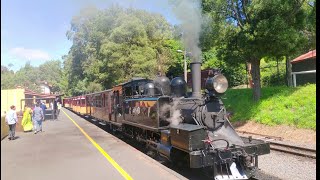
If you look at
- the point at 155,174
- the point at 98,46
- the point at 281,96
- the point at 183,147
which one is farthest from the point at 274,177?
the point at 98,46

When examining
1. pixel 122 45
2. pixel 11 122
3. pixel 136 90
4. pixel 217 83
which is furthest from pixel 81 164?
pixel 122 45

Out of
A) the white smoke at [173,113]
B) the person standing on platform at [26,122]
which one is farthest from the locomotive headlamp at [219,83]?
the person standing on platform at [26,122]

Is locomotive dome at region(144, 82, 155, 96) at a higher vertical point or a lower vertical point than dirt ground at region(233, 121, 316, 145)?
higher

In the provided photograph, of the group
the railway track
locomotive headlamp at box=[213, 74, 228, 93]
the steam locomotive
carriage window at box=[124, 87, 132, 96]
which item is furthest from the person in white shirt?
the railway track

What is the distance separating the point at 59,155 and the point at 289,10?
471 inches

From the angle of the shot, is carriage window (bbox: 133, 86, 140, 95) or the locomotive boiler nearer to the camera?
the locomotive boiler

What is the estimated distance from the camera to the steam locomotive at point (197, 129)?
716 cm

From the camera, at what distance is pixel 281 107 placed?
16297 mm

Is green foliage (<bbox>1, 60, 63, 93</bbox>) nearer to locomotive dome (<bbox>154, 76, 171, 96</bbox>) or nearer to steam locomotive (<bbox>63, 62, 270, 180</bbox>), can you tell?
steam locomotive (<bbox>63, 62, 270, 180</bbox>)

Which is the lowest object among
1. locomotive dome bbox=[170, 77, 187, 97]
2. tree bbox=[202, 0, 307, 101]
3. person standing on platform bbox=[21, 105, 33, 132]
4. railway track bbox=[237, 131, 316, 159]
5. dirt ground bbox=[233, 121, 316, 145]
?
railway track bbox=[237, 131, 316, 159]

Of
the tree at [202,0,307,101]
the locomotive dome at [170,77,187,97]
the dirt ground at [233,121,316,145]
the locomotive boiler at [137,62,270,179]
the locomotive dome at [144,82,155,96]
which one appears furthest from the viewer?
the tree at [202,0,307,101]

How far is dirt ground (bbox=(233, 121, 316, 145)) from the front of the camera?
42.4 ft

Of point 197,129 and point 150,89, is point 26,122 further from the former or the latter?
point 197,129

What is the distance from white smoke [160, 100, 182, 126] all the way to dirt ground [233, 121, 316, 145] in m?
6.04
